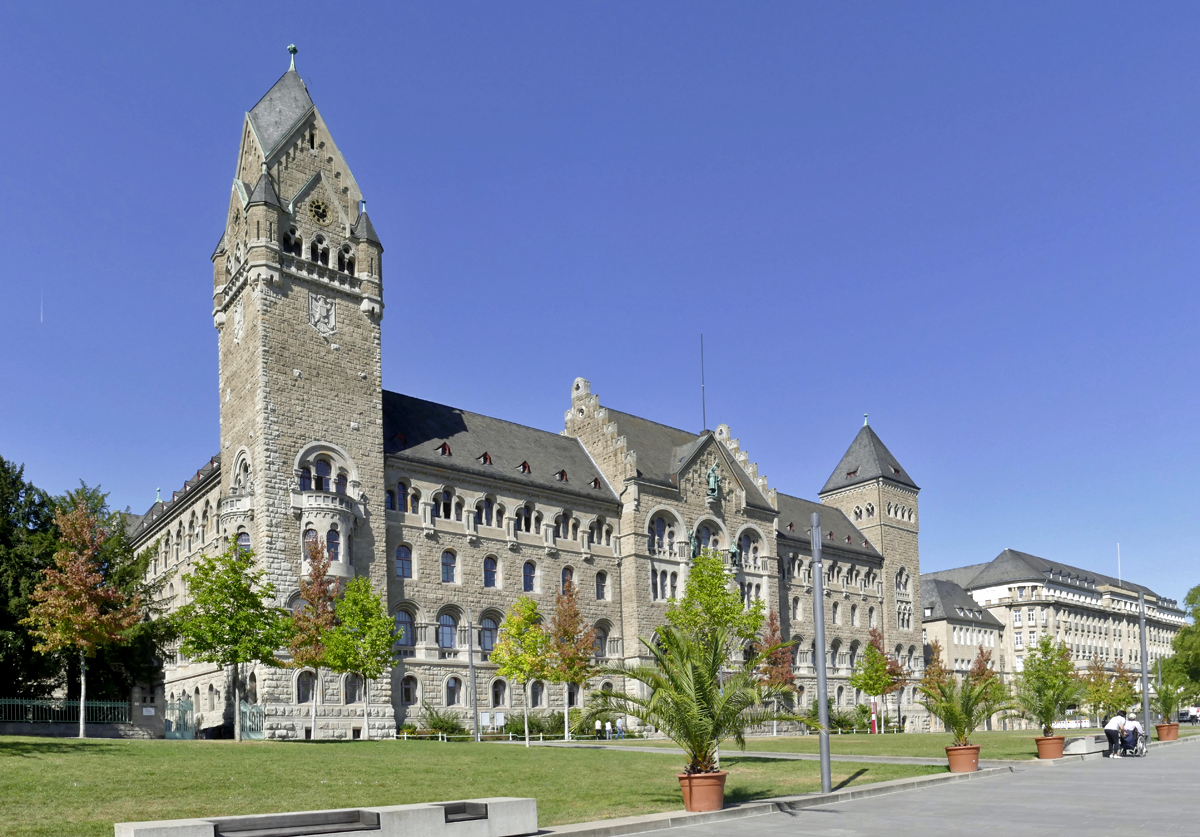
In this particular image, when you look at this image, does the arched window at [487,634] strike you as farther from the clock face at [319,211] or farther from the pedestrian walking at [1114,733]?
the pedestrian walking at [1114,733]

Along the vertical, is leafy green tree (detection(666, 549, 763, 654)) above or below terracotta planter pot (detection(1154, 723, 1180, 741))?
above

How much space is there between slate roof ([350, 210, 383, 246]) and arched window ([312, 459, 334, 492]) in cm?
1121

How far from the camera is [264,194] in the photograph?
49250 millimetres

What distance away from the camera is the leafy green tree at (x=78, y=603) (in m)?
38.0

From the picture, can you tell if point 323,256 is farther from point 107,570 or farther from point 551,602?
point 551,602

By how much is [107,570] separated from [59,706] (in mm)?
9510

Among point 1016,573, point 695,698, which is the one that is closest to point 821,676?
point 695,698

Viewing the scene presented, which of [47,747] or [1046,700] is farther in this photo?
[1046,700]

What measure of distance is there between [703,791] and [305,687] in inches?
1212

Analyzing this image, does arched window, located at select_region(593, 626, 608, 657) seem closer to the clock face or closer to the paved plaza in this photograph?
the clock face

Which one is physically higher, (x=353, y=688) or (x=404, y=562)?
(x=404, y=562)

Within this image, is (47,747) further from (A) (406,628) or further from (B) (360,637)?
(A) (406,628)

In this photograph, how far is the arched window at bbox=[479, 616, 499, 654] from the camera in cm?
Result: 5438

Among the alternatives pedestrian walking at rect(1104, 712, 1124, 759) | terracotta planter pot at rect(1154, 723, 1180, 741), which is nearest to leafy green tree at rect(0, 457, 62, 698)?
pedestrian walking at rect(1104, 712, 1124, 759)
